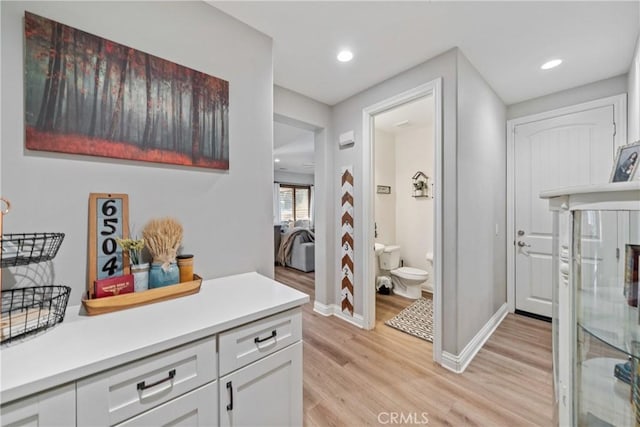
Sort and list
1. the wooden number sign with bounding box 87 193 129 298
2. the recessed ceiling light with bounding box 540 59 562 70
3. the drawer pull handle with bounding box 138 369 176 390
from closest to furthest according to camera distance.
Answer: the drawer pull handle with bounding box 138 369 176 390 → the wooden number sign with bounding box 87 193 129 298 → the recessed ceiling light with bounding box 540 59 562 70

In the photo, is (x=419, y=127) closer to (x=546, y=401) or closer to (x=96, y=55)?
(x=546, y=401)

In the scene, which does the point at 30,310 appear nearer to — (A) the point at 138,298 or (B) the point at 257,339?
(A) the point at 138,298

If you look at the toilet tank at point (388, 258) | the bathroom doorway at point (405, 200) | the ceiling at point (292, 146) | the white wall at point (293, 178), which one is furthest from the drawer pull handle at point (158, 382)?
the white wall at point (293, 178)

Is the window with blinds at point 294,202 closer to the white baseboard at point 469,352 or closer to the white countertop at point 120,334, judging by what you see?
the white baseboard at point 469,352

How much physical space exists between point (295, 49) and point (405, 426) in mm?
2635

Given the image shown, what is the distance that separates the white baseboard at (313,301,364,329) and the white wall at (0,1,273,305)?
1.44m

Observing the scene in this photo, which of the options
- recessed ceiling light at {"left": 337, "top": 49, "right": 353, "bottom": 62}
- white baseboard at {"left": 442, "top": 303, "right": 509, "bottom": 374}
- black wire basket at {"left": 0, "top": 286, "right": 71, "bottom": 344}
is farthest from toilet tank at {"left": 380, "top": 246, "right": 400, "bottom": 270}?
black wire basket at {"left": 0, "top": 286, "right": 71, "bottom": 344}

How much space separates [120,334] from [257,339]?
0.46 metres

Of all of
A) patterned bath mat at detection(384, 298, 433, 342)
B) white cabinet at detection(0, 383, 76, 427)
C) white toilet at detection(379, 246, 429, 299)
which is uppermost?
white cabinet at detection(0, 383, 76, 427)

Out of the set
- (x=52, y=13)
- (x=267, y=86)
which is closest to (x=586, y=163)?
(x=267, y=86)

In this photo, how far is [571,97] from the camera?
8.32 feet

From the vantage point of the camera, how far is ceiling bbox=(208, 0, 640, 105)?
149 cm

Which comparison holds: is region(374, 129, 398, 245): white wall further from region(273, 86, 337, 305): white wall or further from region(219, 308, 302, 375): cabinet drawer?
region(219, 308, 302, 375): cabinet drawer

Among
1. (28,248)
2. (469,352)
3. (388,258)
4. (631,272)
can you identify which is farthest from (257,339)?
(388,258)
